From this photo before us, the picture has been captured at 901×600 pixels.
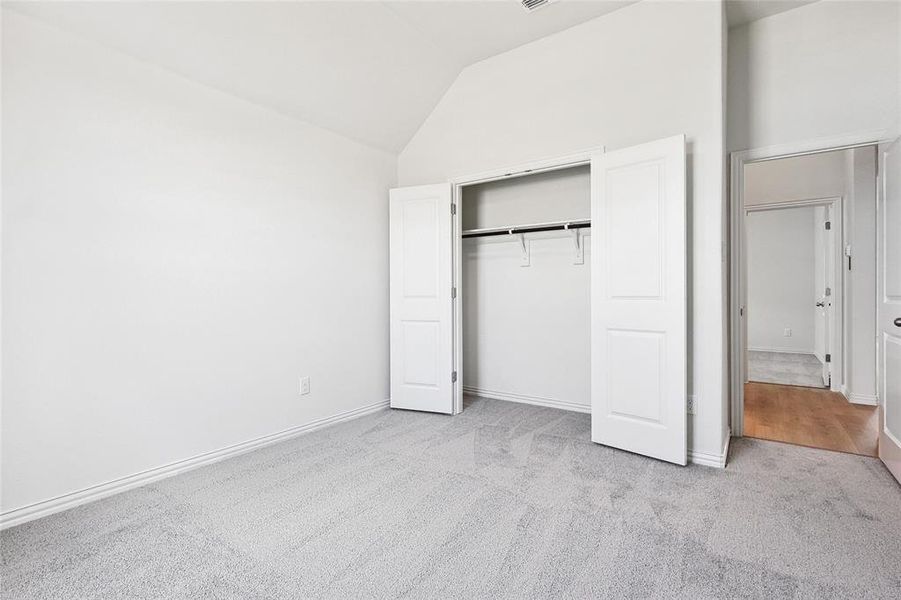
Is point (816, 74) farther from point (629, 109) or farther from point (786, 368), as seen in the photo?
→ point (786, 368)

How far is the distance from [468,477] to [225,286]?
2.00m

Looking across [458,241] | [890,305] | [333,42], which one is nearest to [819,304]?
[890,305]

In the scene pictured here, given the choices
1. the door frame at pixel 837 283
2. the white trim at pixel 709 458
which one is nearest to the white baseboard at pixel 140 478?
the white trim at pixel 709 458

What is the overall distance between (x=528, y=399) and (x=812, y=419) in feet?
7.48

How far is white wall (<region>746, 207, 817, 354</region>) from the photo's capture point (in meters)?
5.65

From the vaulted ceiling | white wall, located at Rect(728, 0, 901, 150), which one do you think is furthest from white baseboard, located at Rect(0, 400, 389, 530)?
white wall, located at Rect(728, 0, 901, 150)

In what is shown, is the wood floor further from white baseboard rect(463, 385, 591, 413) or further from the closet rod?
the closet rod

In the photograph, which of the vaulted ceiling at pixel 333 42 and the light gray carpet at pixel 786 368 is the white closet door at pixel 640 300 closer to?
the vaulted ceiling at pixel 333 42

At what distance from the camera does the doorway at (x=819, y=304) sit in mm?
3078

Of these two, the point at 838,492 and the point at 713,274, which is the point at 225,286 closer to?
the point at 713,274

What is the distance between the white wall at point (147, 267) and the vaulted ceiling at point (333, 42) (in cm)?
14

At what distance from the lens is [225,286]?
280 cm

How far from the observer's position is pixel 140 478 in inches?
93.7

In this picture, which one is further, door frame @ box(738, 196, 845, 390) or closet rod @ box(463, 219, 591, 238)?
door frame @ box(738, 196, 845, 390)
